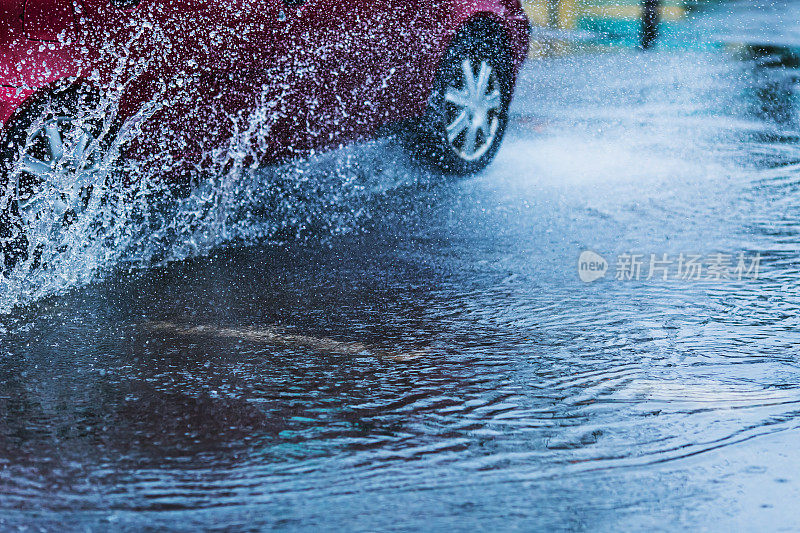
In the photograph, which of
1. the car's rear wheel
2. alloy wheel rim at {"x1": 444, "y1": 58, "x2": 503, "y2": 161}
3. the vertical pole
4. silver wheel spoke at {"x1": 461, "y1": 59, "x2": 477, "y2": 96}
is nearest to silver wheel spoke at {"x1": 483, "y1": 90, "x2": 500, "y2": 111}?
alloy wheel rim at {"x1": 444, "y1": 58, "x2": 503, "y2": 161}

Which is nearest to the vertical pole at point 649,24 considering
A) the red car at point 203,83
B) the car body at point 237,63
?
the red car at point 203,83

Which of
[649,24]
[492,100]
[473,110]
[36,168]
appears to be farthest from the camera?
[649,24]

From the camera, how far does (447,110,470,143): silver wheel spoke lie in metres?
5.83

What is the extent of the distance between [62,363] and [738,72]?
7.44 metres

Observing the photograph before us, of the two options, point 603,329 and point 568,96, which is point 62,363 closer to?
point 603,329

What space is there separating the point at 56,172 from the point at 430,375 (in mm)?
1863

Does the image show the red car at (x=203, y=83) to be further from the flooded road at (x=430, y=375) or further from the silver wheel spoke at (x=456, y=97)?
the flooded road at (x=430, y=375)

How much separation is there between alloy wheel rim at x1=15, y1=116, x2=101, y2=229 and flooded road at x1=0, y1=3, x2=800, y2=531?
34cm

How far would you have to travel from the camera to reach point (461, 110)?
5863 millimetres

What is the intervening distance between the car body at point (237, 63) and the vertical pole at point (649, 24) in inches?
164

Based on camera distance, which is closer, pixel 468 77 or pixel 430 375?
pixel 430 375

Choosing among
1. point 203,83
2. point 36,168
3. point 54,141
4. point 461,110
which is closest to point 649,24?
point 461,110

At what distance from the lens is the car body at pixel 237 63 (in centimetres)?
392

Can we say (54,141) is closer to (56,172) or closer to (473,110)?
(56,172)
